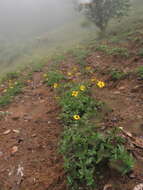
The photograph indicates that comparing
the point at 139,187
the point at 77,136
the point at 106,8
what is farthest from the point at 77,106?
the point at 106,8

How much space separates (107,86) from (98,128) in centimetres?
183

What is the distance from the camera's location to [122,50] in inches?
243

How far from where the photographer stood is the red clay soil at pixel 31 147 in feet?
7.18

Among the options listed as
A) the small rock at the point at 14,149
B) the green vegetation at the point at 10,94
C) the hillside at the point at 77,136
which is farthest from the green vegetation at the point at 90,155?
the green vegetation at the point at 10,94

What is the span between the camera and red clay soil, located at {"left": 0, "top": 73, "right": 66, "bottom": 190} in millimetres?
2189

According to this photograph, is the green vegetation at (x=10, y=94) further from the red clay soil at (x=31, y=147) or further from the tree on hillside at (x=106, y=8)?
the tree on hillside at (x=106, y=8)

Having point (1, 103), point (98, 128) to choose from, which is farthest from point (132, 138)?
point (1, 103)

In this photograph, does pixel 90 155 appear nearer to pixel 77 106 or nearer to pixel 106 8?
pixel 77 106

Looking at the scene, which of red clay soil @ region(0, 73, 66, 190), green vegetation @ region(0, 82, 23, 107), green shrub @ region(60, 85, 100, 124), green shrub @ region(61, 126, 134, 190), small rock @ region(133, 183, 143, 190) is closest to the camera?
small rock @ region(133, 183, 143, 190)

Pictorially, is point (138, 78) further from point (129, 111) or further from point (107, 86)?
point (129, 111)

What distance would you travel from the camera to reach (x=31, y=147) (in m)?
2.82

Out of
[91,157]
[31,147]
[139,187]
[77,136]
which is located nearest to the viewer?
[139,187]

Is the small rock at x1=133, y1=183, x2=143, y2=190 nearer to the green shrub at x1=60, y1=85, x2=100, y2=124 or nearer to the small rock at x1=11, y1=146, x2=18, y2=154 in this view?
the green shrub at x1=60, y1=85, x2=100, y2=124

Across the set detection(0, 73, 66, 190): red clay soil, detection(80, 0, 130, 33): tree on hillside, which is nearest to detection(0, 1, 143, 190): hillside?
detection(0, 73, 66, 190): red clay soil
